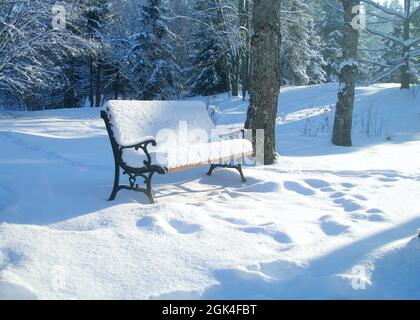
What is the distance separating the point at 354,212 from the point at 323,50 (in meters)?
31.6

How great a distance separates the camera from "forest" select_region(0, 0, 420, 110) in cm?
1445

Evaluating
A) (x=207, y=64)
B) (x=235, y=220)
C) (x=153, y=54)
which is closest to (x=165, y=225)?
(x=235, y=220)

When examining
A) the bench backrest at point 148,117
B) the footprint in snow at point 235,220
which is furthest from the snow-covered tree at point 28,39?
the footprint in snow at point 235,220

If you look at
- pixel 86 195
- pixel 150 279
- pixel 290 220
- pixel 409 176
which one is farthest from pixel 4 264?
pixel 409 176

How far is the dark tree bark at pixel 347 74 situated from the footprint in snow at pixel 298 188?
3961 millimetres

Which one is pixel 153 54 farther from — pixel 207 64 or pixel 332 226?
pixel 332 226

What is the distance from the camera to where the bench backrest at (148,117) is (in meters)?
4.05

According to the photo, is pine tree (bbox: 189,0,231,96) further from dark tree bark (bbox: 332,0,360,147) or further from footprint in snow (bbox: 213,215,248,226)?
footprint in snow (bbox: 213,215,248,226)

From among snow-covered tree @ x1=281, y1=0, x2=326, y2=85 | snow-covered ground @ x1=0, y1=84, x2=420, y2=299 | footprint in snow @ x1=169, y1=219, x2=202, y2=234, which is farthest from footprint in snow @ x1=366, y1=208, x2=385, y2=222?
snow-covered tree @ x1=281, y1=0, x2=326, y2=85

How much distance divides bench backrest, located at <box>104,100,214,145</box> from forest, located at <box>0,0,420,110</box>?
10996mm

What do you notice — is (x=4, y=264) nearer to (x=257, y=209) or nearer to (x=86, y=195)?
(x=86, y=195)

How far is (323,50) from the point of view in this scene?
32531mm

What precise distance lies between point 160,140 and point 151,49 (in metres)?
22.7

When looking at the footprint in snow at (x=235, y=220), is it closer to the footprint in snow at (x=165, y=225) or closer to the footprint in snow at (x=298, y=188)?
the footprint in snow at (x=165, y=225)
